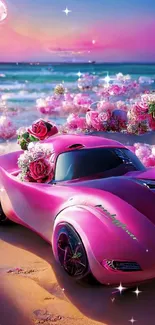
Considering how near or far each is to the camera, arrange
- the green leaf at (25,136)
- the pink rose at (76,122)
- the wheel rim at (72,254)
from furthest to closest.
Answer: the pink rose at (76,122), the green leaf at (25,136), the wheel rim at (72,254)

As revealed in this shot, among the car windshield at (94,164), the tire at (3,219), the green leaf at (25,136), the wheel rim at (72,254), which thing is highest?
the green leaf at (25,136)

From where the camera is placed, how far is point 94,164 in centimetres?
339

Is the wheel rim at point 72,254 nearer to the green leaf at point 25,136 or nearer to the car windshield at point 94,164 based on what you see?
the car windshield at point 94,164

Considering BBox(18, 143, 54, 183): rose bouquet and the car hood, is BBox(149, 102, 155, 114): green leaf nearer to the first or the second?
BBox(18, 143, 54, 183): rose bouquet

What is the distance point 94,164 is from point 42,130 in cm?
136

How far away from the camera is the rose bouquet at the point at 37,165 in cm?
344

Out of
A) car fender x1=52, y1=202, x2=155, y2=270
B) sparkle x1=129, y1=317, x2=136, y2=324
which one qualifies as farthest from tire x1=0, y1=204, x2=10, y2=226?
sparkle x1=129, y1=317, x2=136, y2=324

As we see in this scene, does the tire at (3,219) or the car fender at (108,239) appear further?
the tire at (3,219)

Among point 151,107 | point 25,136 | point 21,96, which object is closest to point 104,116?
point 151,107

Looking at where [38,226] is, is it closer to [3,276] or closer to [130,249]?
[3,276]

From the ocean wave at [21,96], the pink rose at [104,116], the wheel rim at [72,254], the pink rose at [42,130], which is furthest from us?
the ocean wave at [21,96]

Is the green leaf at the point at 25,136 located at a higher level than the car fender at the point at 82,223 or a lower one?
higher

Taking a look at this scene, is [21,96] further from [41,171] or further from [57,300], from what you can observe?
[57,300]

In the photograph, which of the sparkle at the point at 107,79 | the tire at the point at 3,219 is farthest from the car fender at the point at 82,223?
the sparkle at the point at 107,79
